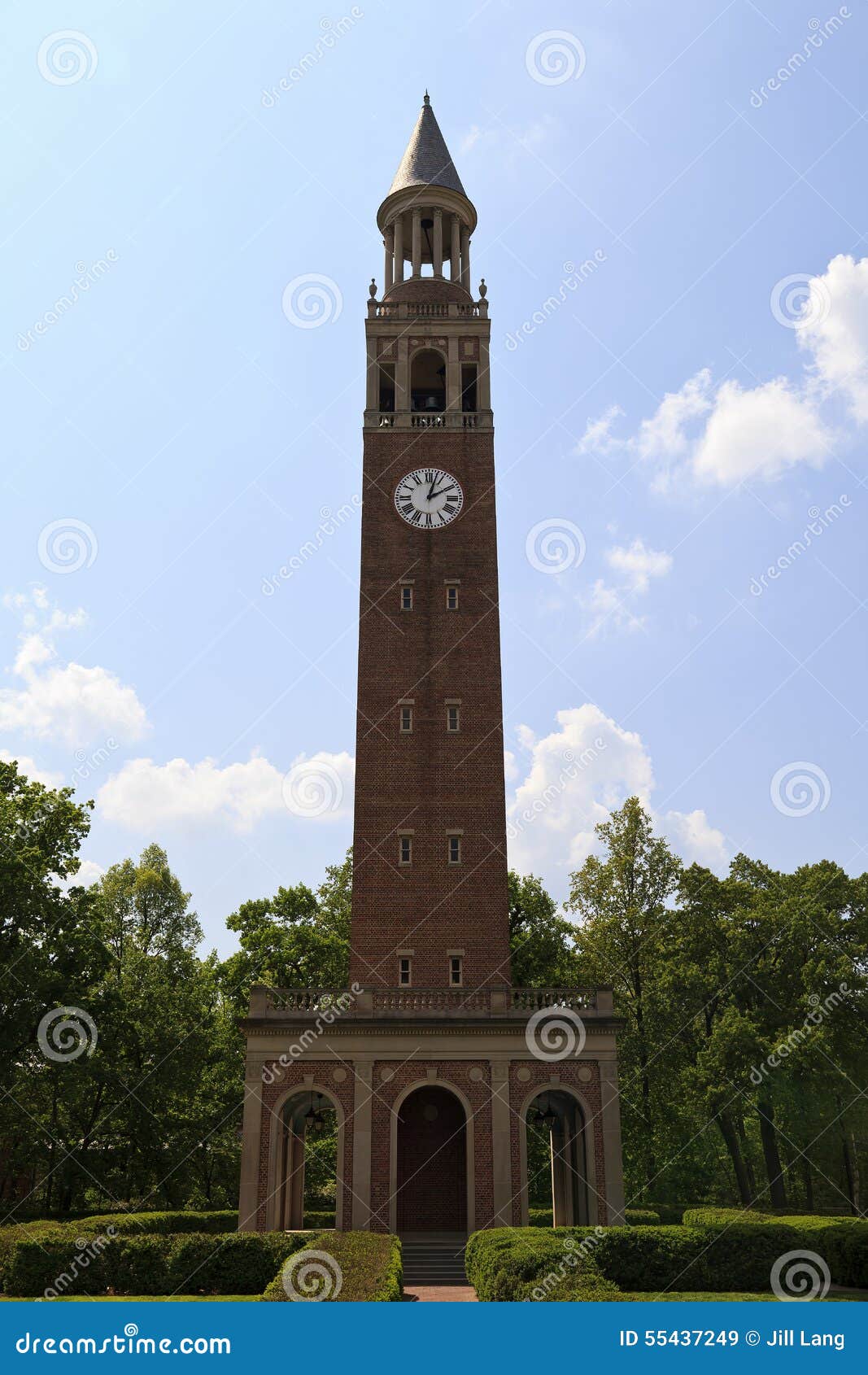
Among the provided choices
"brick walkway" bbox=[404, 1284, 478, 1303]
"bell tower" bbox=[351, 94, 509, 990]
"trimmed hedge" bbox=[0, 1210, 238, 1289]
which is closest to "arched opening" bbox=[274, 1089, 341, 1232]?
"trimmed hedge" bbox=[0, 1210, 238, 1289]

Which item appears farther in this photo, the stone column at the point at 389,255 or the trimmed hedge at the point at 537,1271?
the stone column at the point at 389,255

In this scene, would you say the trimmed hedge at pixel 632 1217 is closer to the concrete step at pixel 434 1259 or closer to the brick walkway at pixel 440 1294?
the concrete step at pixel 434 1259

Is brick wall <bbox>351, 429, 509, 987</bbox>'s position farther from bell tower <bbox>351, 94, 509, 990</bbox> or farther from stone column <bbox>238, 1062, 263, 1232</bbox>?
stone column <bbox>238, 1062, 263, 1232</bbox>

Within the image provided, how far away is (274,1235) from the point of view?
2680 cm

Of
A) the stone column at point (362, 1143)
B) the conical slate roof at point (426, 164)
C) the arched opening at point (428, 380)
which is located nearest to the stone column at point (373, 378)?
the arched opening at point (428, 380)

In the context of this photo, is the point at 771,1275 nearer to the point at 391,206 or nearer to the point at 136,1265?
the point at 136,1265

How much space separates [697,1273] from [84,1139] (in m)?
30.7

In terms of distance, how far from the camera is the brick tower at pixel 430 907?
36438mm

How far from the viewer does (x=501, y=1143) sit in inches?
1425

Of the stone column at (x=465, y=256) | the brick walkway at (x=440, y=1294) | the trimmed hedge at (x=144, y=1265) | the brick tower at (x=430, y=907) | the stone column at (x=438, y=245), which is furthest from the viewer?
the stone column at (x=465, y=256)

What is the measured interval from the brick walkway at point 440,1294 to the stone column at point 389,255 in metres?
45.9

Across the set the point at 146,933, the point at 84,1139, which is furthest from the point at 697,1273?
the point at 146,933

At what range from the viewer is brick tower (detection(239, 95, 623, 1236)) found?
36438 millimetres

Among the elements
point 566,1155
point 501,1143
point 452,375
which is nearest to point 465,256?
point 452,375
